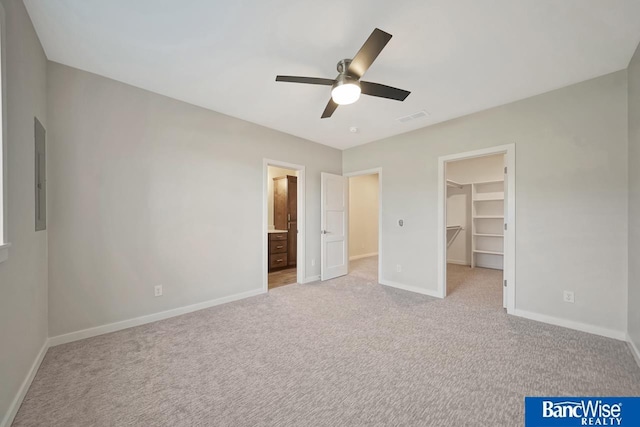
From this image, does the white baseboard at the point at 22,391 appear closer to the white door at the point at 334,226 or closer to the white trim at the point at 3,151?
the white trim at the point at 3,151

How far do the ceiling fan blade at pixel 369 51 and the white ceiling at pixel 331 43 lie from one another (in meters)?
0.24

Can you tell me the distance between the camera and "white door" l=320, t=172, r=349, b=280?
15.1ft

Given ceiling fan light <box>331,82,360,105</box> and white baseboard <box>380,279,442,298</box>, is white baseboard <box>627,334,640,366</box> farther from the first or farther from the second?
ceiling fan light <box>331,82,360,105</box>

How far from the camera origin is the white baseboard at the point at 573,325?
243 centimetres

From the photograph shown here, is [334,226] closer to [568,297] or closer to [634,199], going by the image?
[568,297]

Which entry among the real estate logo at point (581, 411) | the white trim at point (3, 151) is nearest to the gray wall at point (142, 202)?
the white trim at point (3, 151)

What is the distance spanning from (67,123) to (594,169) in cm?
513

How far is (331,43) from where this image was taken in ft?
6.63

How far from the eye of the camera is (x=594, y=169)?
254 centimetres

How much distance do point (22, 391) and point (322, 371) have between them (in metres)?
1.96

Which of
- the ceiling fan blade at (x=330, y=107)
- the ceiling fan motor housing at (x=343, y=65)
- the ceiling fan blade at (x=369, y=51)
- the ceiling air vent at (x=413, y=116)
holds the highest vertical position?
the ceiling air vent at (x=413, y=116)

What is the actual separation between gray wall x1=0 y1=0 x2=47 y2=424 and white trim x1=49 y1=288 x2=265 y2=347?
29 cm

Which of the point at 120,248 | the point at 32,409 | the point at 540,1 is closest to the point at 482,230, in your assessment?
the point at 540,1

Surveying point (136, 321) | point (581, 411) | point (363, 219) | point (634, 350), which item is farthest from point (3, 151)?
point (363, 219)
